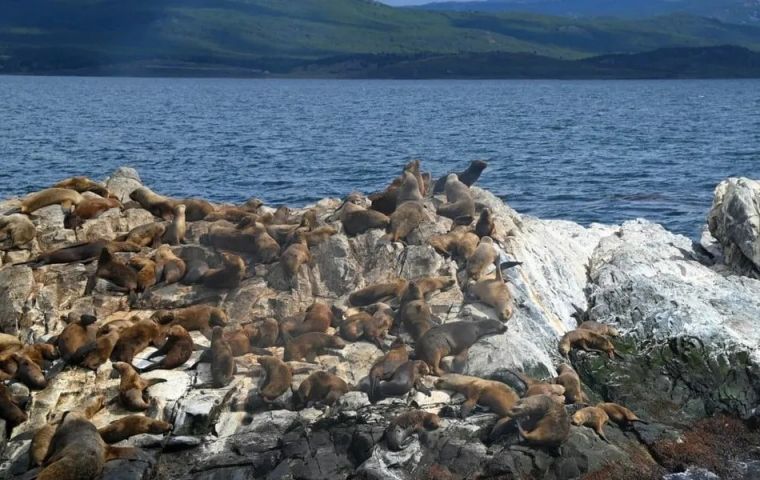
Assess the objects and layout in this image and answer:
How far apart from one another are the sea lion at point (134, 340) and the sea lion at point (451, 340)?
395cm

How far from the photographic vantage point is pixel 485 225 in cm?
1852

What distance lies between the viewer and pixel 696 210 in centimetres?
3638

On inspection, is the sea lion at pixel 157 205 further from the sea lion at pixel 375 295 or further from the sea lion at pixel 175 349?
the sea lion at pixel 175 349

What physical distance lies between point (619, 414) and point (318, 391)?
4.43 metres

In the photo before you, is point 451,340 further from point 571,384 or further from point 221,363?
point 221,363

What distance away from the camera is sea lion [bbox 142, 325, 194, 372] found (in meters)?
14.9

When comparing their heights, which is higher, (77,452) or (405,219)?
(405,219)

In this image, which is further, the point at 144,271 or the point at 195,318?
the point at 144,271

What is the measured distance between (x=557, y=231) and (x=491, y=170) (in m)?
29.1

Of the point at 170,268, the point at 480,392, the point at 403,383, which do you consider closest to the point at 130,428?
the point at 403,383

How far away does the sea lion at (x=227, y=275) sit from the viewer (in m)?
17.1

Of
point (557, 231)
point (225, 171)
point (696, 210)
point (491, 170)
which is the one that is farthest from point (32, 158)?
point (557, 231)

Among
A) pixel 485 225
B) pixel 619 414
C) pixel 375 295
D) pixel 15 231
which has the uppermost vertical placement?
pixel 485 225

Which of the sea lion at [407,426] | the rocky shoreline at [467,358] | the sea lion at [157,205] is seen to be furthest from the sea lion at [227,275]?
the sea lion at [407,426]
